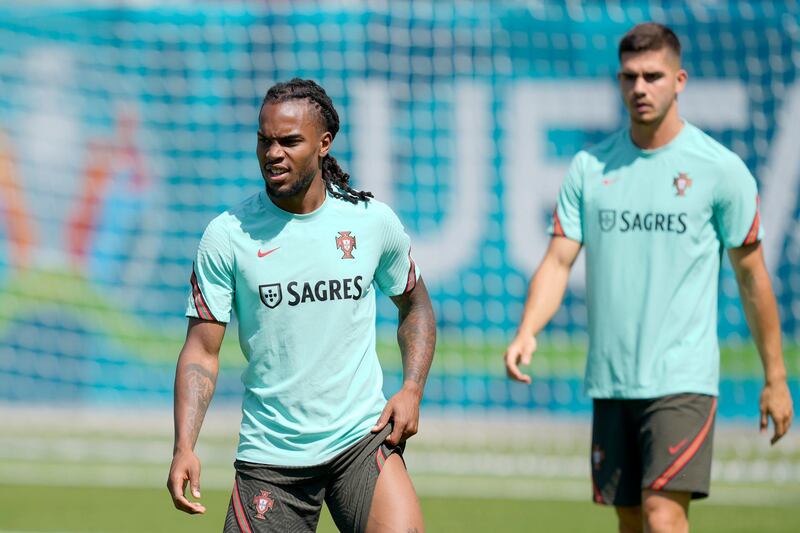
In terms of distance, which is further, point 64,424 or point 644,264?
point 64,424

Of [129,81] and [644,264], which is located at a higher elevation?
[129,81]

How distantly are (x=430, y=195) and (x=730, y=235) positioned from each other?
5.58 m

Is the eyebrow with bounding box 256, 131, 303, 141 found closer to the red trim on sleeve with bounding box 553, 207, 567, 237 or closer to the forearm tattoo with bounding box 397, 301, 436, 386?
the forearm tattoo with bounding box 397, 301, 436, 386

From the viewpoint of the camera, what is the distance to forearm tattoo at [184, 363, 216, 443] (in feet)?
14.6

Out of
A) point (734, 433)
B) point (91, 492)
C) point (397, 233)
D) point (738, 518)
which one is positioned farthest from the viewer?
point (734, 433)

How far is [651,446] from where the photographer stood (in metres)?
5.58

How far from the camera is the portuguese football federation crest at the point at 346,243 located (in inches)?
182

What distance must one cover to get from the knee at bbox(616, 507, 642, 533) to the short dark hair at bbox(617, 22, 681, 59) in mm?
1862

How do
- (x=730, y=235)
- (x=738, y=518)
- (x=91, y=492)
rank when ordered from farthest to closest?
(x=91, y=492) → (x=738, y=518) → (x=730, y=235)

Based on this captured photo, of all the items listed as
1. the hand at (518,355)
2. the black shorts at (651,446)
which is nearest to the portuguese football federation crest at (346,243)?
the hand at (518,355)

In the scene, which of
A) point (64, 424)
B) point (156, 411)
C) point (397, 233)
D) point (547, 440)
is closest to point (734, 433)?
point (547, 440)

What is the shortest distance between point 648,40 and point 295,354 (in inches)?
85.9

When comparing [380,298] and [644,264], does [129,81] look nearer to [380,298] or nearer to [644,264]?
[380,298]

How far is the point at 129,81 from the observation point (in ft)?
38.0
